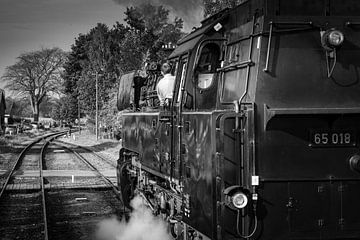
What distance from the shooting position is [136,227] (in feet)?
32.4

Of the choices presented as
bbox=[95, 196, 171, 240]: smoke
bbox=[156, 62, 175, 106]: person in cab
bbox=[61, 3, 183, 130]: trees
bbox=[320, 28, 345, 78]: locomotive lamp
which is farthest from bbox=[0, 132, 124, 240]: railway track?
bbox=[320, 28, 345, 78]: locomotive lamp

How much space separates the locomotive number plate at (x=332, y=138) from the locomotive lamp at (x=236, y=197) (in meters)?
0.86

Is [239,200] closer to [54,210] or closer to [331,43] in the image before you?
[331,43]

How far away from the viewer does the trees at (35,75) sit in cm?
8456

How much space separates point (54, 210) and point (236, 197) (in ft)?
30.4

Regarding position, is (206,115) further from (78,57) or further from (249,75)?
(78,57)

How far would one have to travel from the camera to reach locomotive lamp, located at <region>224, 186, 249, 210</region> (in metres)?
5.02

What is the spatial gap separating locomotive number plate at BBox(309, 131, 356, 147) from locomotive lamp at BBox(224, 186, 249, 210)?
861 mm

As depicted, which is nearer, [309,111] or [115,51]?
[309,111]

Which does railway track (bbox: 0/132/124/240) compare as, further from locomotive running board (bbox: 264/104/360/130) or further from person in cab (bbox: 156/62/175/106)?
locomotive running board (bbox: 264/104/360/130)

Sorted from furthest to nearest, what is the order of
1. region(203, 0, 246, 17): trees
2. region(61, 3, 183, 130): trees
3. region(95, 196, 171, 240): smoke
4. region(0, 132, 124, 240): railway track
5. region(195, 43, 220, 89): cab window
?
1. region(61, 3, 183, 130): trees
2. region(203, 0, 246, 17): trees
3. region(0, 132, 124, 240): railway track
4. region(95, 196, 171, 240): smoke
5. region(195, 43, 220, 89): cab window

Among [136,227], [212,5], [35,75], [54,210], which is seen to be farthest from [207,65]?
[35,75]

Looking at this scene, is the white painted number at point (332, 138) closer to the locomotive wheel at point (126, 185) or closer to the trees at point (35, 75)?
the locomotive wheel at point (126, 185)

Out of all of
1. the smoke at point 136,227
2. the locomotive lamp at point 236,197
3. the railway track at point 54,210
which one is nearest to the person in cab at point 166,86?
the smoke at point 136,227
